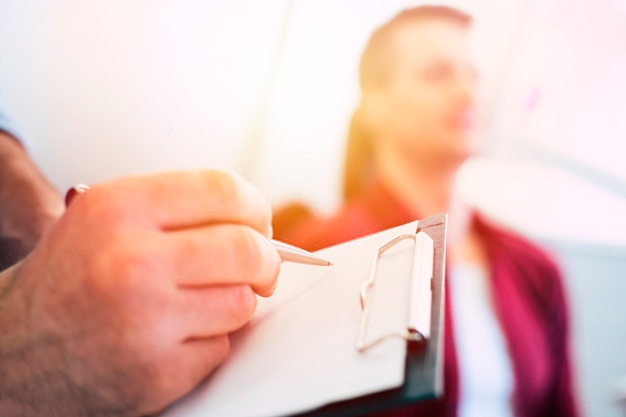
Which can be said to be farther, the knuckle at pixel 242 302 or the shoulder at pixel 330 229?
the shoulder at pixel 330 229

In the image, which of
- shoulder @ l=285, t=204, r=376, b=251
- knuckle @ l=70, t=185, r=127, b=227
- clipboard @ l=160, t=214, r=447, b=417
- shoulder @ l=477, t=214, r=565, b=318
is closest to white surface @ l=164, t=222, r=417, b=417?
clipboard @ l=160, t=214, r=447, b=417

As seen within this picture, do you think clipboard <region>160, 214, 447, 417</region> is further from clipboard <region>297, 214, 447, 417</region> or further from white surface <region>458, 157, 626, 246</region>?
white surface <region>458, 157, 626, 246</region>

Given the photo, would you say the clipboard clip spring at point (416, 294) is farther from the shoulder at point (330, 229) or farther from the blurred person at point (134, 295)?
the shoulder at point (330, 229)

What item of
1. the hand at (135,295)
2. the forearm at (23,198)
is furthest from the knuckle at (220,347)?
the forearm at (23,198)

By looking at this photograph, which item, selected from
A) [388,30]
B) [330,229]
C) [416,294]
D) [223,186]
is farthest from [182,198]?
[388,30]

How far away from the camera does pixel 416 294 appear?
21 cm

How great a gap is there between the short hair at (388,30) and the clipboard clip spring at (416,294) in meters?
0.45

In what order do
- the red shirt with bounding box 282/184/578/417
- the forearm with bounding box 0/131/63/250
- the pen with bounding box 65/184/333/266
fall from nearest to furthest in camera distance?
the pen with bounding box 65/184/333/266, the forearm with bounding box 0/131/63/250, the red shirt with bounding box 282/184/578/417

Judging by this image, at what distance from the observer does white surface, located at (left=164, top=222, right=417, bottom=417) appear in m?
0.19

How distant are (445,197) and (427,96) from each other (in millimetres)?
157

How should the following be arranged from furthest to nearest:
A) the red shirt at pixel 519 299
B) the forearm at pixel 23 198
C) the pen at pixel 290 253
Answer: the red shirt at pixel 519 299, the forearm at pixel 23 198, the pen at pixel 290 253

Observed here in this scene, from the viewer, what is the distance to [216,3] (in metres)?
0.64

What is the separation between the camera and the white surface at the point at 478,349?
0.60 metres

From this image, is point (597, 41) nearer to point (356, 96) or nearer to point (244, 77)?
point (356, 96)
